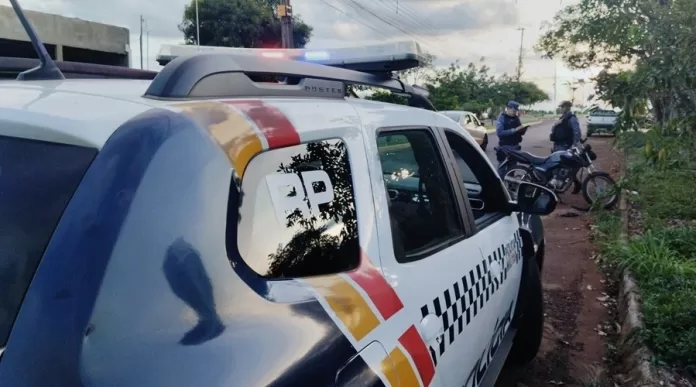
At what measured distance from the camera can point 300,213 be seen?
5.07 ft

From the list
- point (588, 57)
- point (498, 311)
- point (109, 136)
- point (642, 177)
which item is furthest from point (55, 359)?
point (588, 57)

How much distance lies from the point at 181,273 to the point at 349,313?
1.45 ft

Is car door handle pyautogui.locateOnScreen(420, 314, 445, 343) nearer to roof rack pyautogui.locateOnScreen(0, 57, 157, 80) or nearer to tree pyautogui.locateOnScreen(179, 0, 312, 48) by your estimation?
roof rack pyautogui.locateOnScreen(0, 57, 157, 80)

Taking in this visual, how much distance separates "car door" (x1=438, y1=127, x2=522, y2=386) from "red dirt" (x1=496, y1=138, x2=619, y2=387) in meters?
0.93

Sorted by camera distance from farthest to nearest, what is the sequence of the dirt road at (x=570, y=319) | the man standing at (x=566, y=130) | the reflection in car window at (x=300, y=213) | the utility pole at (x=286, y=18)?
the utility pole at (x=286, y=18), the man standing at (x=566, y=130), the dirt road at (x=570, y=319), the reflection in car window at (x=300, y=213)

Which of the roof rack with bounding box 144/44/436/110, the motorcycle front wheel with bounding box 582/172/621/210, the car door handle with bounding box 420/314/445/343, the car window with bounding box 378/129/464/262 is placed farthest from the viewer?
the motorcycle front wheel with bounding box 582/172/621/210

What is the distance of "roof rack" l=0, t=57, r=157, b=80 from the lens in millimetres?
2369

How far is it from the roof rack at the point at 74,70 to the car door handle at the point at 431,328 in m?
1.67

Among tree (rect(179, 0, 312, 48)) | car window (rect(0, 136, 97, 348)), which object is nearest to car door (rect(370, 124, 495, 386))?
car window (rect(0, 136, 97, 348))

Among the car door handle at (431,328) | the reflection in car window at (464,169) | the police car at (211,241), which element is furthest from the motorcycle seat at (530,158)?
the car door handle at (431,328)

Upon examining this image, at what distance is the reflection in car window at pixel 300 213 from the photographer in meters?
1.40

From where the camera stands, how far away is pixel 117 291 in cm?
112

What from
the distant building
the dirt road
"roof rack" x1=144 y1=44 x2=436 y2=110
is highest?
the distant building

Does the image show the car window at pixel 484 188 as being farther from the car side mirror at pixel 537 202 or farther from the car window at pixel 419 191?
the car window at pixel 419 191
